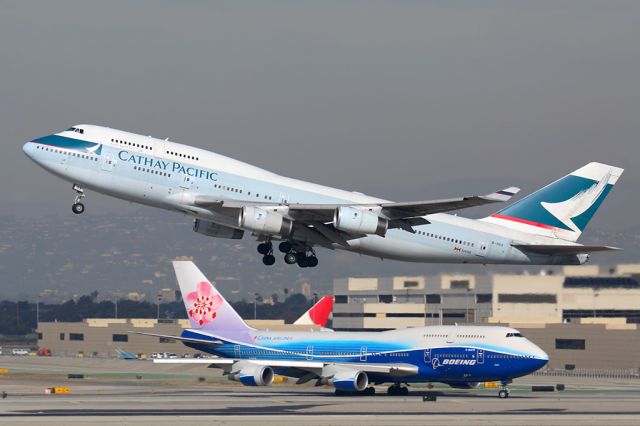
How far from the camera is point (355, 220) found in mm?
58344

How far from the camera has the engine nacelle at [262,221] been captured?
57.4 meters

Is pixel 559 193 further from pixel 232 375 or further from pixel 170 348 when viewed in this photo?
pixel 170 348

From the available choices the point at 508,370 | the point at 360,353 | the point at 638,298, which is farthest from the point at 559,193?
the point at 638,298

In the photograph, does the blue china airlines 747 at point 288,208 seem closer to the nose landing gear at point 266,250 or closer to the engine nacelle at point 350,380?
the nose landing gear at point 266,250

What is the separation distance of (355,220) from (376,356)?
1424 cm

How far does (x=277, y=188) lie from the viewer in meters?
59.6

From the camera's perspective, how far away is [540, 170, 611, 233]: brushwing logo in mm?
67188

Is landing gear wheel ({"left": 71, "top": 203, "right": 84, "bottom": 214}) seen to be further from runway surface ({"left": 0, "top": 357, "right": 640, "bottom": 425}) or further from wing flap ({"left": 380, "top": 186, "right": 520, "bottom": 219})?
wing flap ({"left": 380, "top": 186, "right": 520, "bottom": 219})

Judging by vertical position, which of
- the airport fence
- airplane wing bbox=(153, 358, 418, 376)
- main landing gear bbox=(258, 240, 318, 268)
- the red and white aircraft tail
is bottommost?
the airport fence

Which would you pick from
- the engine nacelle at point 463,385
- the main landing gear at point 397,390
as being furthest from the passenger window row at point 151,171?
the engine nacelle at point 463,385

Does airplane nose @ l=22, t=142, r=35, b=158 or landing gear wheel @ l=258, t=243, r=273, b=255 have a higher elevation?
airplane nose @ l=22, t=142, r=35, b=158

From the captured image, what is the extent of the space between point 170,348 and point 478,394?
66454 millimetres

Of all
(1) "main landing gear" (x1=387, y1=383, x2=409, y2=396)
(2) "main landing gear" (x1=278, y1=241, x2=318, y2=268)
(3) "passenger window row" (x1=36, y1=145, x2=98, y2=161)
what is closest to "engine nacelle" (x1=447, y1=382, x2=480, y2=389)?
(1) "main landing gear" (x1=387, y1=383, x2=409, y2=396)

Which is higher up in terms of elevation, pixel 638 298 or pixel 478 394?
pixel 638 298
